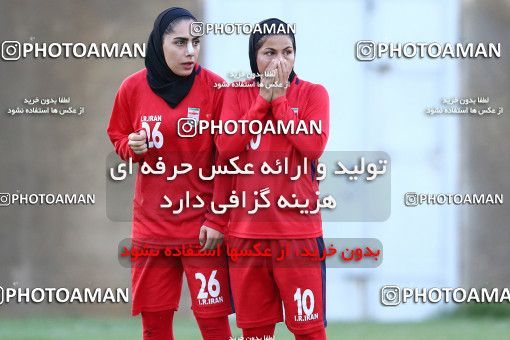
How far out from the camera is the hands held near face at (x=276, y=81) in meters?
2.52

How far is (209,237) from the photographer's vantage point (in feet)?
8.80

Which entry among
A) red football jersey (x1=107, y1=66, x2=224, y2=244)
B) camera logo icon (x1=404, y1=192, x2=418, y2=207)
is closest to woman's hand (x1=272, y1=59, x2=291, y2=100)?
red football jersey (x1=107, y1=66, x2=224, y2=244)

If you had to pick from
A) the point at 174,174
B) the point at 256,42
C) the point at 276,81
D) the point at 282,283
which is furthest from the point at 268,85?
the point at 282,283

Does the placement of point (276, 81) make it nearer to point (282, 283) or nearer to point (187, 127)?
point (187, 127)

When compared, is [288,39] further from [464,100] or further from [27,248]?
[27,248]

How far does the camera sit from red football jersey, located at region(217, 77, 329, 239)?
8.36 ft

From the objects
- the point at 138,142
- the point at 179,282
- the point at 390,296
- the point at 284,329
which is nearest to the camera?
the point at 138,142

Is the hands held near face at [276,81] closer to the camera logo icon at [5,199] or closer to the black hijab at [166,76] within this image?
the black hijab at [166,76]

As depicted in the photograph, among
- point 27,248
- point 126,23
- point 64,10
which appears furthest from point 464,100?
point 27,248

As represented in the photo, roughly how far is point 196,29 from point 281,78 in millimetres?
364

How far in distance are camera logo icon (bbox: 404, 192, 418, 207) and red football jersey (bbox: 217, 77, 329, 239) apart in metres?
0.57

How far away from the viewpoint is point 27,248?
13.7 ft

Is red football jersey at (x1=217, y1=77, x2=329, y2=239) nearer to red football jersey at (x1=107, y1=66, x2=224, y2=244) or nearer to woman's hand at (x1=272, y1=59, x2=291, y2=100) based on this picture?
woman's hand at (x1=272, y1=59, x2=291, y2=100)

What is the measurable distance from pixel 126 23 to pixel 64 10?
0.27 m
